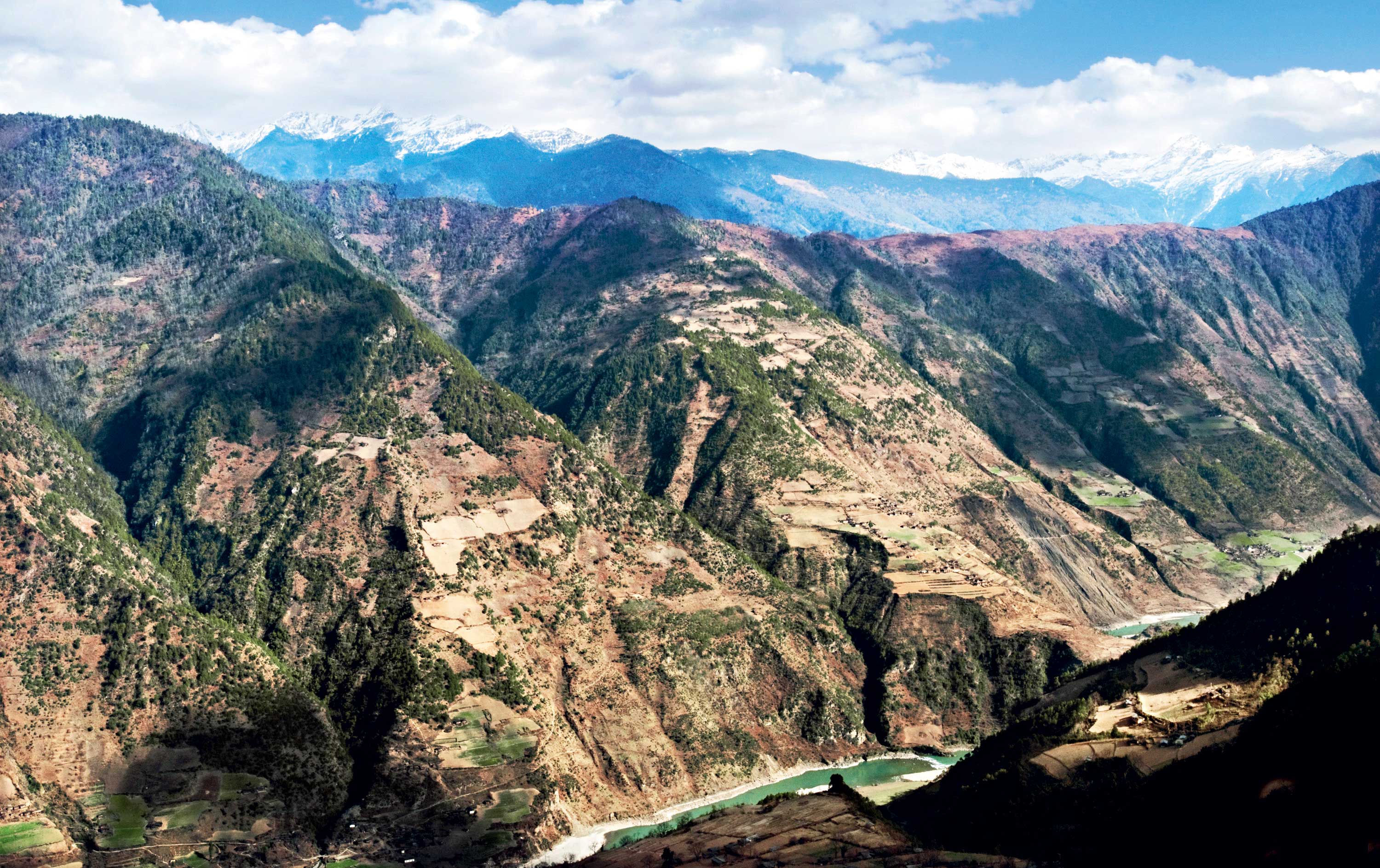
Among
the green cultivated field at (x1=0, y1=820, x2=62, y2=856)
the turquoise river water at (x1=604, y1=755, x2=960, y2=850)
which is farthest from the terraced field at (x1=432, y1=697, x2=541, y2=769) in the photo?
the green cultivated field at (x1=0, y1=820, x2=62, y2=856)

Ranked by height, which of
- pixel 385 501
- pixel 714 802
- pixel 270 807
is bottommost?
pixel 714 802

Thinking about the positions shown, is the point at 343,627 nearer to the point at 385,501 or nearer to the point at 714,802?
the point at 385,501

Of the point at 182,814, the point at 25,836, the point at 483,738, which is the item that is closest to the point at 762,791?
the point at 483,738

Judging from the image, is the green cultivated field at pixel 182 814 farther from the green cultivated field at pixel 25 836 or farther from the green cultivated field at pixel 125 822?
the green cultivated field at pixel 25 836

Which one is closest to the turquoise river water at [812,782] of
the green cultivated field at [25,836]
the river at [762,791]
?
the river at [762,791]

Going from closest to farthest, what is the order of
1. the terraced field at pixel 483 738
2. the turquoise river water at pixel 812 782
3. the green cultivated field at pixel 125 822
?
the green cultivated field at pixel 125 822 → the turquoise river water at pixel 812 782 → the terraced field at pixel 483 738

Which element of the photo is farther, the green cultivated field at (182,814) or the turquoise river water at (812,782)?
the turquoise river water at (812,782)

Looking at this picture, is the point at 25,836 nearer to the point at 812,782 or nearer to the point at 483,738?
the point at 483,738

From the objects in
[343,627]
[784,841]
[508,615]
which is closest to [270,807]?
[343,627]
